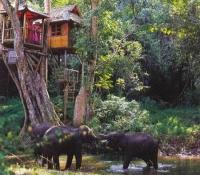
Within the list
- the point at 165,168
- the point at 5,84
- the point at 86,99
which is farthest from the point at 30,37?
the point at 165,168

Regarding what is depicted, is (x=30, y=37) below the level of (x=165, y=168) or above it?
above

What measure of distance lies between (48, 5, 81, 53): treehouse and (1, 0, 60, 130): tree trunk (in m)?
4.38

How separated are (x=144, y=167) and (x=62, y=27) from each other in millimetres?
14041

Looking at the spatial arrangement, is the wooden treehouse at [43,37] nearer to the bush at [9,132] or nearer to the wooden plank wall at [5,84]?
the wooden plank wall at [5,84]

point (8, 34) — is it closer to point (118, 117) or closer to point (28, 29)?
point (28, 29)

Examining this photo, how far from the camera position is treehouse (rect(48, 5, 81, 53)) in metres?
28.5

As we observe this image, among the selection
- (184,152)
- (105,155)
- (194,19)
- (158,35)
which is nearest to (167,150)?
(184,152)

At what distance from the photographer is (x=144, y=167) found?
55.4ft


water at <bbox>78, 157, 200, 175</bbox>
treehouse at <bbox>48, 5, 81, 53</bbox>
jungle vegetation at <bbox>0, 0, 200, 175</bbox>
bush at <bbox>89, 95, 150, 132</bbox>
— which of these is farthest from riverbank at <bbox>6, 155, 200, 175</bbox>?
treehouse at <bbox>48, 5, 81, 53</bbox>

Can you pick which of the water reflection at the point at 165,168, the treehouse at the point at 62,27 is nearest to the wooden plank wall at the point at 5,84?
the treehouse at the point at 62,27

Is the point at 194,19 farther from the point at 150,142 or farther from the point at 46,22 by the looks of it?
the point at 46,22

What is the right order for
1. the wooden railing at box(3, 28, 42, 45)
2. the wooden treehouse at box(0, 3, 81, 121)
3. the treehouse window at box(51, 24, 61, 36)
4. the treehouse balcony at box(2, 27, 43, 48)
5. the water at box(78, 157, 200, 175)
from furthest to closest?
the treehouse window at box(51, 24, 61, 36) < the wooden railing at box(3, 28, 42, 45) < the treehouse balcony at box(2, 27, 43, 48) < the wooden treehouse at box(0, 3, 81, 121) < the water at box(78, 157, 200, 175)

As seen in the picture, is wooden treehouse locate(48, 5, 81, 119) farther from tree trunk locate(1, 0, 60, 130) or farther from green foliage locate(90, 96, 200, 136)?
tree trunk locate(1, 0, 60, 130)

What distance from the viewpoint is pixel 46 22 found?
2745cm
